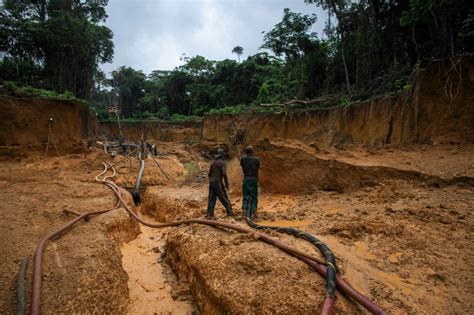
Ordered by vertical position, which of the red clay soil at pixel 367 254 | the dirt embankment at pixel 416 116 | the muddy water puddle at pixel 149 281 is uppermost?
the dirt embankment at pixel 416 116

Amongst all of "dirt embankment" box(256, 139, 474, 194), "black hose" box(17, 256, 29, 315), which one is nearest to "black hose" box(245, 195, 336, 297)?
"black hose" box(17, 256, 29, 315)

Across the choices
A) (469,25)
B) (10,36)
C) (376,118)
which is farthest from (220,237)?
(10,36)

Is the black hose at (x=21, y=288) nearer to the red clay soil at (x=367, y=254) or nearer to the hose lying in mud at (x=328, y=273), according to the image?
the red clay soil at (x=367, y=254)

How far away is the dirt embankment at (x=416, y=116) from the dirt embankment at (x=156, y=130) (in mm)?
18754

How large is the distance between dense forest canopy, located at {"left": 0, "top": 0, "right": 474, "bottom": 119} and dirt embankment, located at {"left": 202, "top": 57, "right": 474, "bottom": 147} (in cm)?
107

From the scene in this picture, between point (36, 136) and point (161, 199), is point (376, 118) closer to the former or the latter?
point (161, 199)

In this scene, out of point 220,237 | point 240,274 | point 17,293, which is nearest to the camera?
point 17,293

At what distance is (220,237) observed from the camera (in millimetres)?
4332

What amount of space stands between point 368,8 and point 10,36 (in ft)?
80.6

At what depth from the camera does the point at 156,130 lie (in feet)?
106

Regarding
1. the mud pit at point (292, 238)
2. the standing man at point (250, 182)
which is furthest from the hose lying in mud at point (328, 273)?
the standing man at point (250, 182)

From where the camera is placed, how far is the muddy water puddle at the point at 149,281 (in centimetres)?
396

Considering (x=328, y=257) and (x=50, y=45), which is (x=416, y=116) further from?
(x=50, y=45)

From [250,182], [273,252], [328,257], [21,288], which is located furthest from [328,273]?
[21,288]
